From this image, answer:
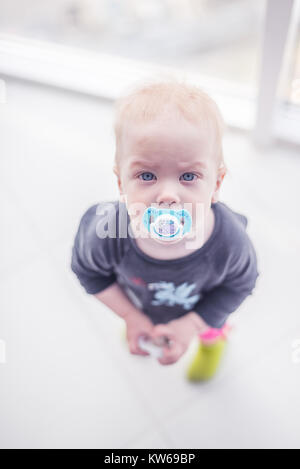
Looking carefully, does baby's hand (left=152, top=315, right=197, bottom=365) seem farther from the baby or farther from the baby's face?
the baby's face

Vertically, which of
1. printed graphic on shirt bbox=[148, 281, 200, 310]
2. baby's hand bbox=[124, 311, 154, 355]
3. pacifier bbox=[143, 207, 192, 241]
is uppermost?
pacifier bbox=[143, 207, 192, 241]

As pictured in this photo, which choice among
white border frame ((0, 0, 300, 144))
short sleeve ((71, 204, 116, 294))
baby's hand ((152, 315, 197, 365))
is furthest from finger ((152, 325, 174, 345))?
white border frame ((0, 0, 300, 144))

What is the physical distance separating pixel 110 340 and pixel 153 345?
0.23m

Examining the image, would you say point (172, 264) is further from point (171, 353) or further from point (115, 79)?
point (115, 79)

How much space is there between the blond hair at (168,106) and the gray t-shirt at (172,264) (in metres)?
0.13

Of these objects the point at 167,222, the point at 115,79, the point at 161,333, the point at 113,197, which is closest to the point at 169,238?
the point at 167,222

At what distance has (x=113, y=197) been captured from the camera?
3.70 ft

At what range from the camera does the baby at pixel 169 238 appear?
502 millimetres

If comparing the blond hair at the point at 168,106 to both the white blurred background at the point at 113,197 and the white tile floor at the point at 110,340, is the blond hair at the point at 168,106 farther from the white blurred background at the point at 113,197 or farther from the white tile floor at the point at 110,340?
the white tile floor at the point at 110,340

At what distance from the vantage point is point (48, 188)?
1172 millimetres

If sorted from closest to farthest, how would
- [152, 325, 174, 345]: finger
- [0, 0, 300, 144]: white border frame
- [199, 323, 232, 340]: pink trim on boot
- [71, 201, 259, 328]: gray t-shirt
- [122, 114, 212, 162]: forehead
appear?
[122, 114, 212, 162]: forehead < [71, 201, 259, 328]: gray t-shirt < [152, 325, 174, 345]: finger < [199, 323, 232, 340]: pink trim on boot < [0, 0, 300, 144]: white border frame

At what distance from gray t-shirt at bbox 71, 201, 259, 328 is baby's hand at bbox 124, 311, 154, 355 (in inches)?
2.0

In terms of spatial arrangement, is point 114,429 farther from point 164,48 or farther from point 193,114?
point 164,48

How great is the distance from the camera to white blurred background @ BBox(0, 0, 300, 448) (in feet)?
2.87
